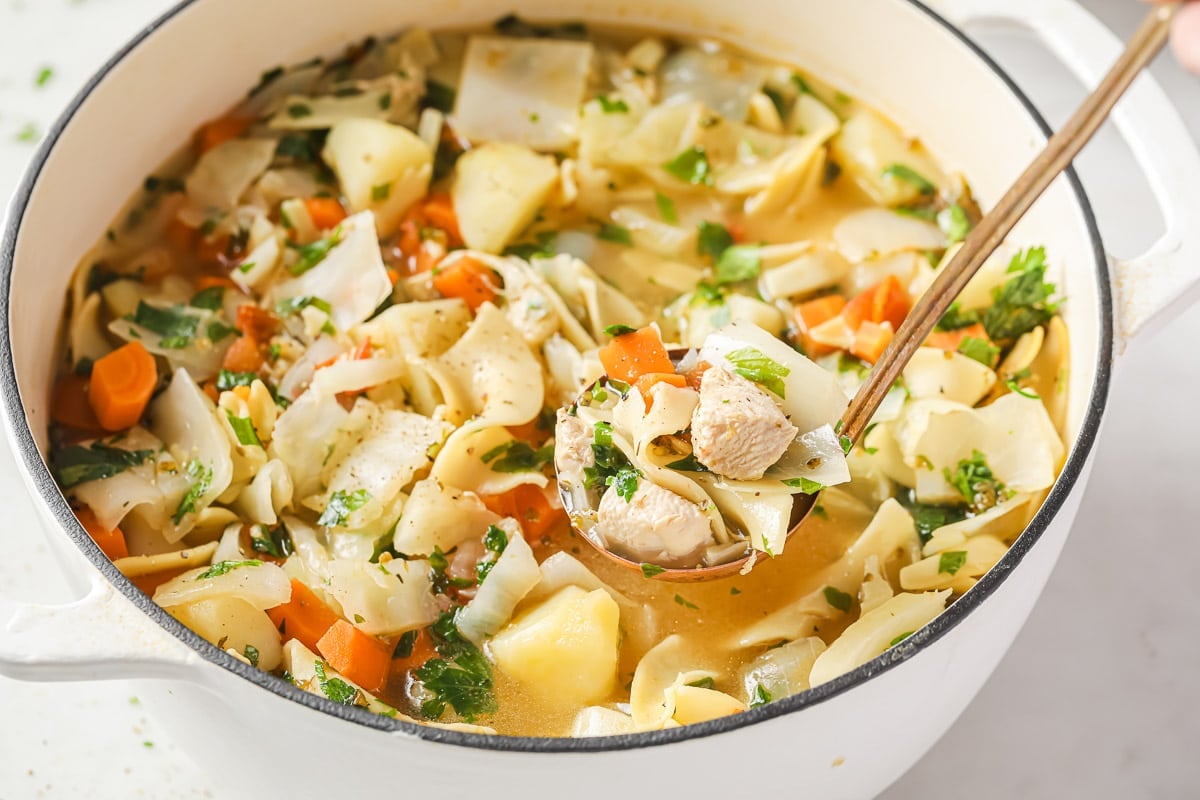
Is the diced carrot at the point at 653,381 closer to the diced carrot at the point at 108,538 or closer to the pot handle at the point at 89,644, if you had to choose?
the pot handle at the point at 89,644

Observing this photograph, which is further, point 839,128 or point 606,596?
point 839,128

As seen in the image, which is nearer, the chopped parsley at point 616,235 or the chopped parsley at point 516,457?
the chopped parsley at point 516,457

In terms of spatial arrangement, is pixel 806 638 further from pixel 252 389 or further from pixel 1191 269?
pixel 252 389

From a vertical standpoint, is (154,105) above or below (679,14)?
below

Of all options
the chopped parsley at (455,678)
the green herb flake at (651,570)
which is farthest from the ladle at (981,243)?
the chopped parsley at (455,678)

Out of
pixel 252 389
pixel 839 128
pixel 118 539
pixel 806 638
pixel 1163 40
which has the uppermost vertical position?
pixel 1163 40

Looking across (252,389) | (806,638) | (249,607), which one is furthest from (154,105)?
(806,638)

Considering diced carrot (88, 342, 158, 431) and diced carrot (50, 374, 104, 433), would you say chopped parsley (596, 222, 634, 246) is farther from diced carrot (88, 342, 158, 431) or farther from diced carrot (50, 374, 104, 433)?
diced carrot (50, 374, 104, 433)

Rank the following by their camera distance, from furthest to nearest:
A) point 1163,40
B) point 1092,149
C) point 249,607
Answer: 1. point 1092,149
2. point 249,607
3. point 1163,40
